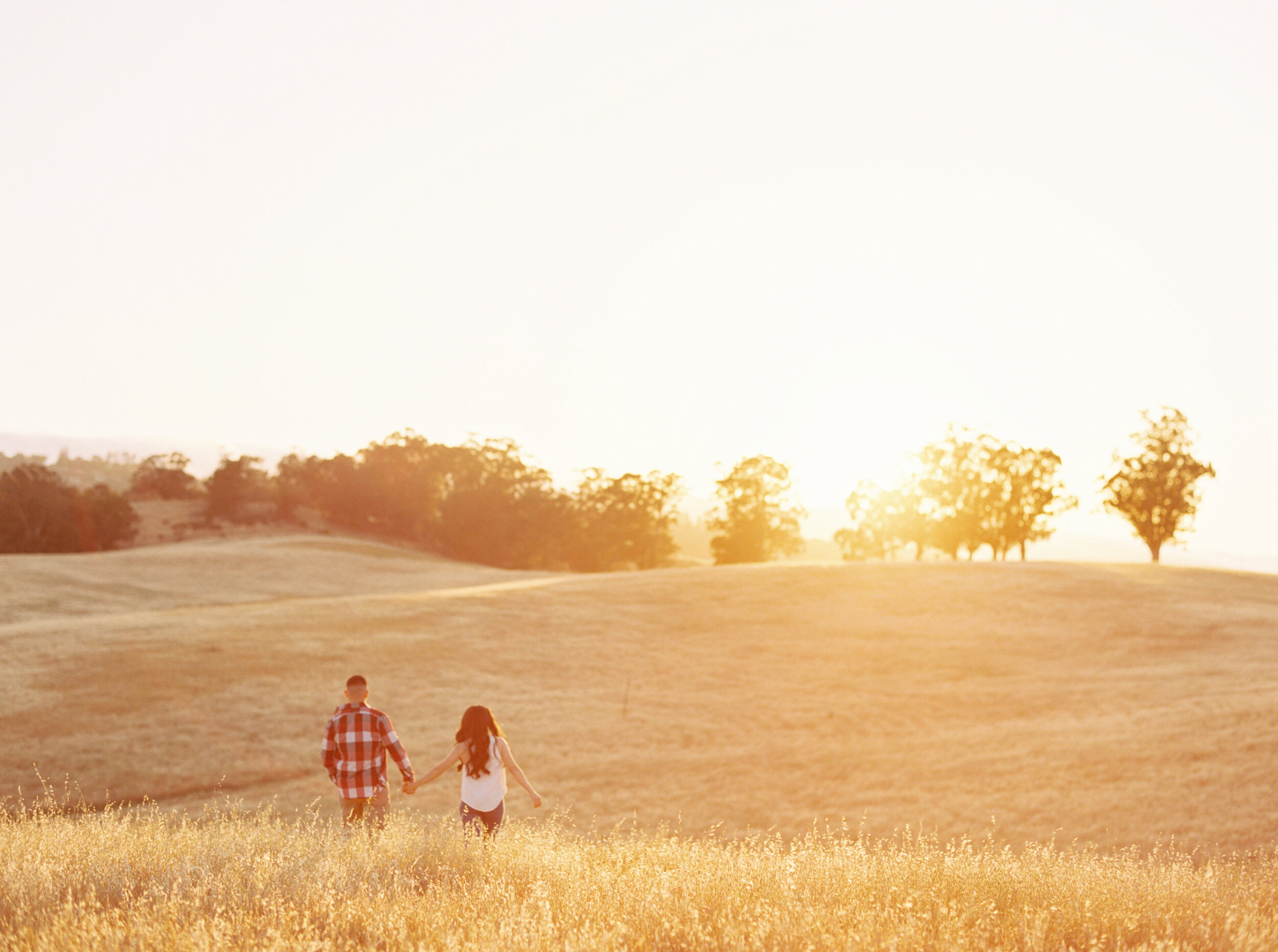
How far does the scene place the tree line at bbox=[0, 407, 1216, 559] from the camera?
7862 cm

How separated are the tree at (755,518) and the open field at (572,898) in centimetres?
8182

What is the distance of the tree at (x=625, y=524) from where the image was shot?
95.7 metres

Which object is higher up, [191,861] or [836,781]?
[191,861]

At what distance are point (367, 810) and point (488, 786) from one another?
162 cm

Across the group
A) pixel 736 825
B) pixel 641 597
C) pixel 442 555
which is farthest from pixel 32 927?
pixel 442 555

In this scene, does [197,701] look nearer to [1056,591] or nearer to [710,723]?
[710,723]

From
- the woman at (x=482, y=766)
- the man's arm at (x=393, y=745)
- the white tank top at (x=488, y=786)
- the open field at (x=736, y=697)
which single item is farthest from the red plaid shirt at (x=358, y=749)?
the open field at (x=736, y=697)

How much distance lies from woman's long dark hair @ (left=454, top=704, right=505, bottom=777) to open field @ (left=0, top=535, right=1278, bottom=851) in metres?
6.40

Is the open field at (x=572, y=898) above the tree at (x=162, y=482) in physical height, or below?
below

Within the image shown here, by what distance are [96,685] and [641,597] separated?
21183 millimetres

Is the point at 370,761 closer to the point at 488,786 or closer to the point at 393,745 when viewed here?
the point at 393,745

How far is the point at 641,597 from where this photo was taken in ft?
139

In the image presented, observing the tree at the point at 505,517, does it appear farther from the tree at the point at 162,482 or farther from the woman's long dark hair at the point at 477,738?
the woman's long dark hair at the point at 477,738

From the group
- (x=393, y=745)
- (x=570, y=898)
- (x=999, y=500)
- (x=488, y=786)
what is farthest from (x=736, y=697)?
(x=999, y=500)
